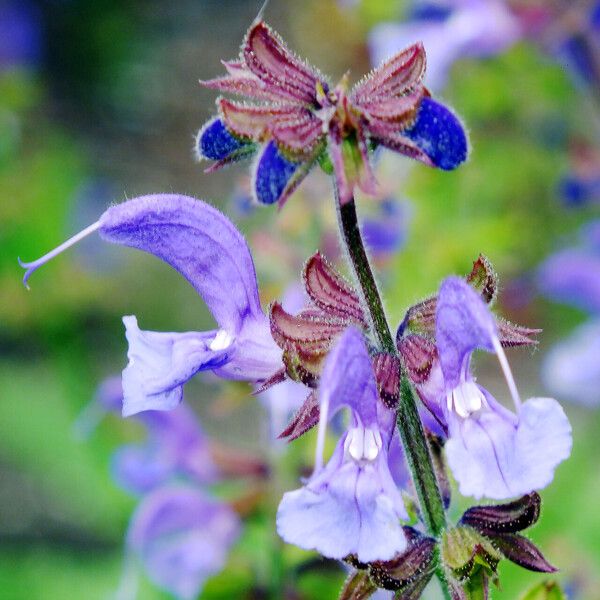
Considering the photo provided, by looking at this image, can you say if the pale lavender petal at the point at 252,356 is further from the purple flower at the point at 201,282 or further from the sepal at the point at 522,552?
the sepal at the point at 522,552

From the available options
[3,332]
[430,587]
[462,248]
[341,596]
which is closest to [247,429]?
[3,332]

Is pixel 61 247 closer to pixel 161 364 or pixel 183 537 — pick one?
pixel 161 364

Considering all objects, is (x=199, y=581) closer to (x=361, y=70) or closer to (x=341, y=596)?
(x=341, y=596)

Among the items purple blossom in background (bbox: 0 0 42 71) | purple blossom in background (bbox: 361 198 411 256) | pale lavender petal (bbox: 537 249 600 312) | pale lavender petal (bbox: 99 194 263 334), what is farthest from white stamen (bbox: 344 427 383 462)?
purple blossom in background (bbox: 0 0 42 71)

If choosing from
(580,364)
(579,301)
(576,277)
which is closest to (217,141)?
(576,277)

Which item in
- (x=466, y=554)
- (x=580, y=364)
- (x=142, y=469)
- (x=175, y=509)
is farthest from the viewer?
(x=580, y=364)

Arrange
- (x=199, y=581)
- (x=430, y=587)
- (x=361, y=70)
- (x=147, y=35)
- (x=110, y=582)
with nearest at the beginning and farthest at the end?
(x=430, y=587) < (x=199, y=581) < (x=110, y=582) < (x=361, y=70) < (x=147, y=35)

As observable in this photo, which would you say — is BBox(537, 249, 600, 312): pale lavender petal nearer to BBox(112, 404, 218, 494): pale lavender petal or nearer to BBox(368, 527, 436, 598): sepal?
BBox(112, 404, 218, 494): pale lavender petal
